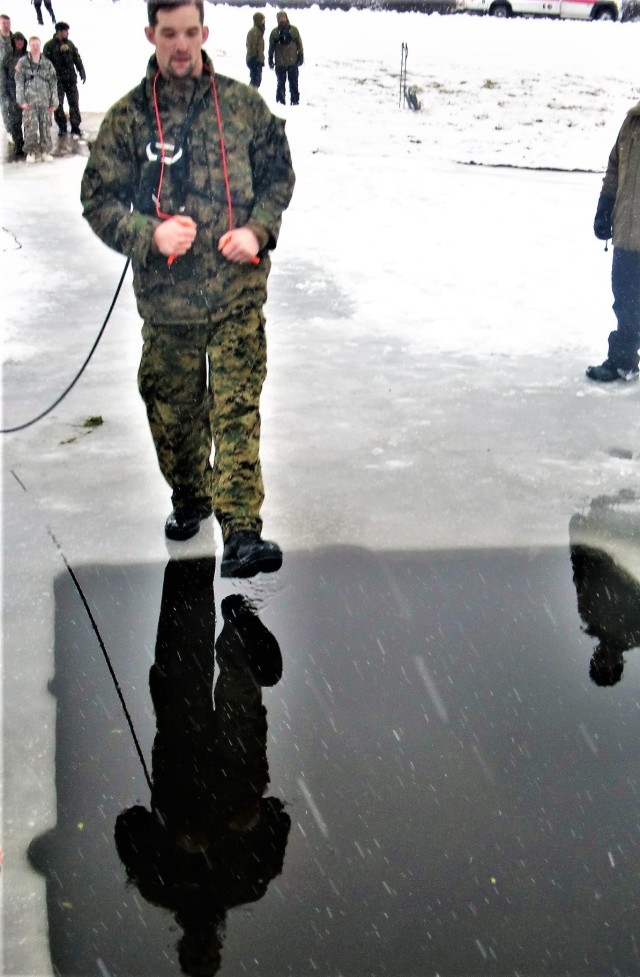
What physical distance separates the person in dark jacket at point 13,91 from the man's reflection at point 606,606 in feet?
36.5

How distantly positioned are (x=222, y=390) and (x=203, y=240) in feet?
1.57

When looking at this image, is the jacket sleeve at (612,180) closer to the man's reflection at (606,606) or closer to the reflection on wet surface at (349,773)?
the man's reflection at (606,606)

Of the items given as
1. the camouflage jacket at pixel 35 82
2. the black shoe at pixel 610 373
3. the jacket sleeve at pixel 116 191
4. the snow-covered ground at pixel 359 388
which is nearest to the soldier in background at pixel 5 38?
the camouflage jacket at pixel 35 82

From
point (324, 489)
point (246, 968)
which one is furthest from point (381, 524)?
point (246, 968)

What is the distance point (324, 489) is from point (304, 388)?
1.22m

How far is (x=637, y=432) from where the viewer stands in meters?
4.57

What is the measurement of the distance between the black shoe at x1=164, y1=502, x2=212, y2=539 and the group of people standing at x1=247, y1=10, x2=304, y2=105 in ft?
48.5

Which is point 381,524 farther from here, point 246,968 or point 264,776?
point 246,968

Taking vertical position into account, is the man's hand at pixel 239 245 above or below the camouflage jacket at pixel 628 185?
above

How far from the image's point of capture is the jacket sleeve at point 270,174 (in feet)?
10.8

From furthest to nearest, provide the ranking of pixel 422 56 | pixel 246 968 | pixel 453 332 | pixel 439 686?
pixel 422 56 → pixel 453 332 → pixel 439 686 → pixel 246 968

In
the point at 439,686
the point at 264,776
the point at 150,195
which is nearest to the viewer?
the point at 264,776

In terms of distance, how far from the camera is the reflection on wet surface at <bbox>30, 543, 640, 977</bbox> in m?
2.02

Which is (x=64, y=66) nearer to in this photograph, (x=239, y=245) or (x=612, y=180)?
(x=612, y=180)
